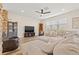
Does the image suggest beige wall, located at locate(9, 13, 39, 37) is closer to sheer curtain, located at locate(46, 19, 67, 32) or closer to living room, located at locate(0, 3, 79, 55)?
living room, located at locate(0, 3, 79, 55)

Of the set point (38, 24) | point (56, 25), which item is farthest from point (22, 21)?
point (56, 25)

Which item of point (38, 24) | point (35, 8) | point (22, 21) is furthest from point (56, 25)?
point (22, 21)

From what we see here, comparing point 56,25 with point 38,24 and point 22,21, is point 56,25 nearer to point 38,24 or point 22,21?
point 38,24

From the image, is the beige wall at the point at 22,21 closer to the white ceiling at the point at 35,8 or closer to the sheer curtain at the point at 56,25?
the white ceiling at the point at 35,8

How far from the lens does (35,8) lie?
77.8 inches

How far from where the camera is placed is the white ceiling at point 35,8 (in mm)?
1925

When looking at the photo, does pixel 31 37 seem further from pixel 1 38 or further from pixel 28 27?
pixel 1 38

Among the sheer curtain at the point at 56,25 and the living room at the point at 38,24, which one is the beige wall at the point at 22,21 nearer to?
the living room at the point at 38,24

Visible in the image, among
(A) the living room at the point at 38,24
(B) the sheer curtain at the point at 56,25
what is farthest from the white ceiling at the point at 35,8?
(B) the sheer curtain at the point at 56,25

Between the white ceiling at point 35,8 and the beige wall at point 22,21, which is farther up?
the white ceiling at point 35,8

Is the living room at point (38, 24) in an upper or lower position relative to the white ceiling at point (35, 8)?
lower

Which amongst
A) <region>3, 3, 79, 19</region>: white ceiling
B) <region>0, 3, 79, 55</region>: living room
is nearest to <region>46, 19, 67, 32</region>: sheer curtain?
<region>0, 3, 79, 55</region>: living room

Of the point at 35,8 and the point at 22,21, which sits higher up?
the point at 35,8
